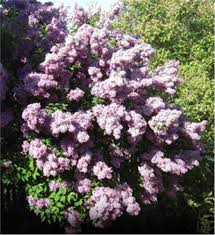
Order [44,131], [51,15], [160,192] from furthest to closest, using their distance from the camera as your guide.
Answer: [51,15], [160,192], [44,131]

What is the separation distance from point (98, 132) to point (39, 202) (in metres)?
1.35

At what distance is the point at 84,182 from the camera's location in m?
8.38

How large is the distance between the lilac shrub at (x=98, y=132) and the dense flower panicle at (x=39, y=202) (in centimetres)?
1

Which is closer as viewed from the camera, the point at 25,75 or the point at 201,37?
the point at 25,75

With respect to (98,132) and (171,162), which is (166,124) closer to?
(171,162)

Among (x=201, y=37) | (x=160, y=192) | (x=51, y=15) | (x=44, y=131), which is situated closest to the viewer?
(x=44, y=131)

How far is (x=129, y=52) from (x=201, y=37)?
6.56 metres

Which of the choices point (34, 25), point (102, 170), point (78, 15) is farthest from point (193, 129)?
point (34, 25)

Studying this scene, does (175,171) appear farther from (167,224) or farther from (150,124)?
(167,224)

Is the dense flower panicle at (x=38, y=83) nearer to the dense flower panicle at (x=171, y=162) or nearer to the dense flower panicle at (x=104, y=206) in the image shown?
the dense flower panicle at (x=104, y=206)

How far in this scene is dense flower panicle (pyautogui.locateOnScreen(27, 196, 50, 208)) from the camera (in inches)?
329

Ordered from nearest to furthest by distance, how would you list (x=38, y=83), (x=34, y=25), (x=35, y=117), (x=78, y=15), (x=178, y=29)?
(x=35, y=117)
(x=38, y=83)
(x=34, y=25)
(x=78, y=15)
(x=178, y=29)

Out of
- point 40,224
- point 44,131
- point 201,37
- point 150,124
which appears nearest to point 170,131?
point 150,124

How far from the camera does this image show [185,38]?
14.6 m
